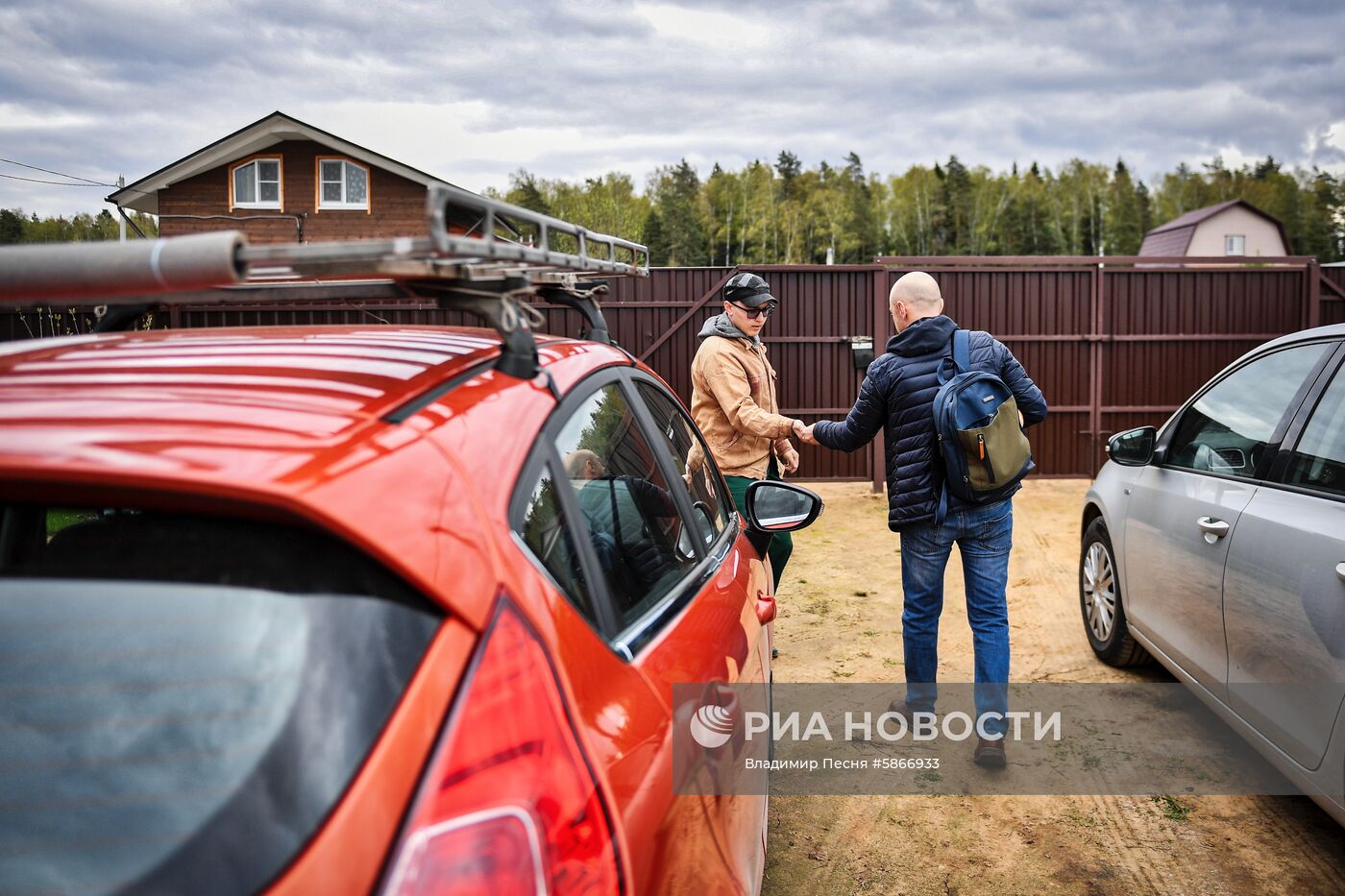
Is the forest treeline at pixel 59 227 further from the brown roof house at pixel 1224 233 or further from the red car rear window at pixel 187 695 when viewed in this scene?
the brown roof house at pixel 1224 233

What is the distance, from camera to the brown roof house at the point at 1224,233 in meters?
51.6

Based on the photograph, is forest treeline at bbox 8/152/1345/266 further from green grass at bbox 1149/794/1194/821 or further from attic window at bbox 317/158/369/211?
green grass at bbox 1149/794/1194/821

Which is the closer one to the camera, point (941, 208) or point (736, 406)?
point (736, 406)

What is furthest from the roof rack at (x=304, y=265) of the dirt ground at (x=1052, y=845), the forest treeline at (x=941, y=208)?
the forest treeline at (x=941, y=208)

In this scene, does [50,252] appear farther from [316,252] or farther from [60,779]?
[60,779]

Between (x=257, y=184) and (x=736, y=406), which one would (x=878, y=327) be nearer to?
(x=736, y=406)

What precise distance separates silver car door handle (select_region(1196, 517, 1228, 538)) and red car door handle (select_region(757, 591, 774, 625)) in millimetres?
1764

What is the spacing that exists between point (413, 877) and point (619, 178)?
273 feet

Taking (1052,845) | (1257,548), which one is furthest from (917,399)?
(1052,845)

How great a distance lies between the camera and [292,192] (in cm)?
Result: 2345

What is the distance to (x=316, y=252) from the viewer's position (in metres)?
1.30

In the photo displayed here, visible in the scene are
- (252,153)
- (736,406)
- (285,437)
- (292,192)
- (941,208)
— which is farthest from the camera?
(941,208)

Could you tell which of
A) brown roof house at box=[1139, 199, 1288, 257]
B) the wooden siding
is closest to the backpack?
the wooden siding

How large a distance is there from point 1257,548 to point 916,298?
→ 5.00 ft
